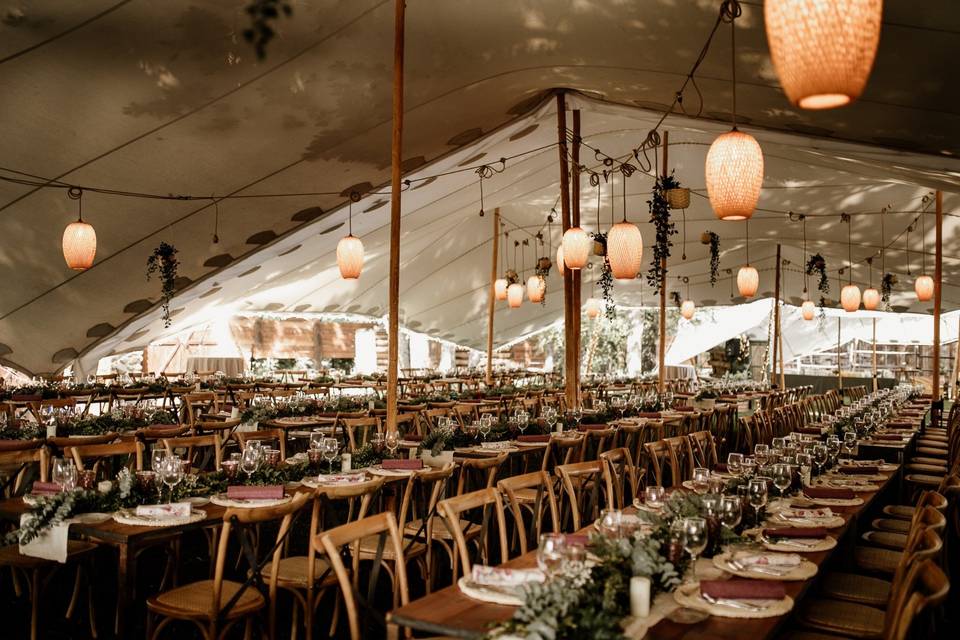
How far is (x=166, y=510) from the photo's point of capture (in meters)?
3.64

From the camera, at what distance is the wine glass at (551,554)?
2.26m

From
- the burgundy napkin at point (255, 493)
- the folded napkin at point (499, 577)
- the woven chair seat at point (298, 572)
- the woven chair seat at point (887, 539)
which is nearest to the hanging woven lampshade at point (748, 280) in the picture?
the woven chair seat at point (887, 539)

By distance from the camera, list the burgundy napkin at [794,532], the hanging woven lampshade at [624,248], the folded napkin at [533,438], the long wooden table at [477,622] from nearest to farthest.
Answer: the long wooden table at [477,622], the burgundy napkin at [794,532], the folded napkin at [533,438], the hanging woven lampshade at [624,248]

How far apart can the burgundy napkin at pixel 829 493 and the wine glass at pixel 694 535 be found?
2098mm

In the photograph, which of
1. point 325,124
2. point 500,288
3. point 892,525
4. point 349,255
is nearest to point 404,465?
point 892,525

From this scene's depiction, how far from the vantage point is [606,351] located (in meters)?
24.5

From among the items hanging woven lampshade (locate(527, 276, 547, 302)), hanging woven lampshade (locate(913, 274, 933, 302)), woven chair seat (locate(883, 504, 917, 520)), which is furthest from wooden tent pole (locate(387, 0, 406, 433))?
hanging woven lampshade (locate(913, 274, 933, 302))

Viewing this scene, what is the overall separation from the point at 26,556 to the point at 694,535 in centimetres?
335

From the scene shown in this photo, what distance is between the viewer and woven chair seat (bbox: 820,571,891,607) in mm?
3641

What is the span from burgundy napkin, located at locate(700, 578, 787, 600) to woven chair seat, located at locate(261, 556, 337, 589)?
1.83 meters

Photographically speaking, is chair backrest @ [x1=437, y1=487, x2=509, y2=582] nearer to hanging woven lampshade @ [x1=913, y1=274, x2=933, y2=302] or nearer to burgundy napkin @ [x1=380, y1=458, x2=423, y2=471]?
burgundy napkin @ [x1=380, y1=458, x2=423, y2=471]

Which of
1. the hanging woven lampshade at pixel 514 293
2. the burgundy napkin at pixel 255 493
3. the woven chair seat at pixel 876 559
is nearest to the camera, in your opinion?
the burgundy napkin at pixel 255 493

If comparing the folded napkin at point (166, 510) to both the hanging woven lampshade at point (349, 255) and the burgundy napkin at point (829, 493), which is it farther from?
the hanging woven lampshade at point (349, 255)

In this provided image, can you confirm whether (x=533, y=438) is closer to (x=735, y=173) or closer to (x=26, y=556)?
(x=735, y=173)
